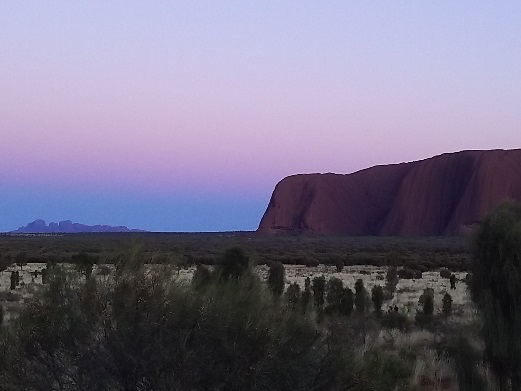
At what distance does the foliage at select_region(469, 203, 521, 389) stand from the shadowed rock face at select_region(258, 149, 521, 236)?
91.0 m

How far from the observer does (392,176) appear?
118312 millimetres

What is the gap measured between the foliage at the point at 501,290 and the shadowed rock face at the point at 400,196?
91043mm

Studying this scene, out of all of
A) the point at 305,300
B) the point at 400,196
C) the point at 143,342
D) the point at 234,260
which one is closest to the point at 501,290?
the point at 143,342

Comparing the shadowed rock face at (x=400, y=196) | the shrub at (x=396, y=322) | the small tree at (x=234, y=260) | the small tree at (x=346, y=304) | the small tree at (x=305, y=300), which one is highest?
the shadowed rock face at (x=400, y=196)

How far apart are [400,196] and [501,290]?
343 feet

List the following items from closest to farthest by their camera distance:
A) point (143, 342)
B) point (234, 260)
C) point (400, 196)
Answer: point (143, 342) → point (234, 260) → point (400, 196)

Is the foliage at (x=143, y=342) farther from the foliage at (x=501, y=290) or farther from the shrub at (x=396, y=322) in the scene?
the shrub at (x=396, y=322)

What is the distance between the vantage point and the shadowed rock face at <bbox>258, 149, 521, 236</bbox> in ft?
329

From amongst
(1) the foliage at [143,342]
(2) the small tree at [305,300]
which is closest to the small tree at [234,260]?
(2) the small tree at [305,300]

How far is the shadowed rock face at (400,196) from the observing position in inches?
3947

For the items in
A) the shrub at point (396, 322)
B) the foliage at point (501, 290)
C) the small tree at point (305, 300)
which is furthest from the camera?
the shrub at point (396, 322)

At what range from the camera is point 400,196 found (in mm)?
109938

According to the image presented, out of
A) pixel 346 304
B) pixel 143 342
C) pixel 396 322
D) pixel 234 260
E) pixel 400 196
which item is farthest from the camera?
pixel 400 196

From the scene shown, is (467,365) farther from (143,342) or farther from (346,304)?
(346,304)
